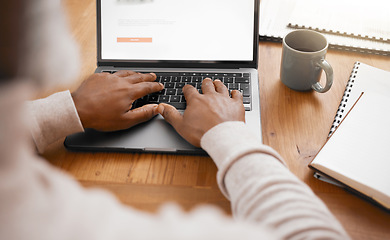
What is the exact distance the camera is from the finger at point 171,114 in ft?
2.19

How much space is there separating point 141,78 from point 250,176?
41cm

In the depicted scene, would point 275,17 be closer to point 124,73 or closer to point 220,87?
point 220,87

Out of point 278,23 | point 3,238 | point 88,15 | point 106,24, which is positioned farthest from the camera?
point 88,15

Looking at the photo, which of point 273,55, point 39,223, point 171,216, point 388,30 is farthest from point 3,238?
point 388,30

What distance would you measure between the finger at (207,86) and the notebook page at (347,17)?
0.41 m

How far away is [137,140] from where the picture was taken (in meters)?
0.67

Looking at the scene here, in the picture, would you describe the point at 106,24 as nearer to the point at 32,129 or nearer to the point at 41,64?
the point at 32,129

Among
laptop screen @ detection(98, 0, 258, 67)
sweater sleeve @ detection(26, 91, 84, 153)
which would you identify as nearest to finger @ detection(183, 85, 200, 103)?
laptop screen @ detection(98, 0, 258, 67)

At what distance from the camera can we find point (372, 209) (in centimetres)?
56

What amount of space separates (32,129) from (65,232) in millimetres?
406

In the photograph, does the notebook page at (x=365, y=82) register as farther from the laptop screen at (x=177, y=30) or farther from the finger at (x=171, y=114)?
the finger at (x=171, y=114)

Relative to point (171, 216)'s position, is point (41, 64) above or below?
above

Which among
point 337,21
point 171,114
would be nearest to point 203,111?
point 171,114

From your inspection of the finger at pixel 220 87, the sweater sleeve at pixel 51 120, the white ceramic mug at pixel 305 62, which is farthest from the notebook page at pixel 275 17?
the sweater sleeve at pixel 51 120
